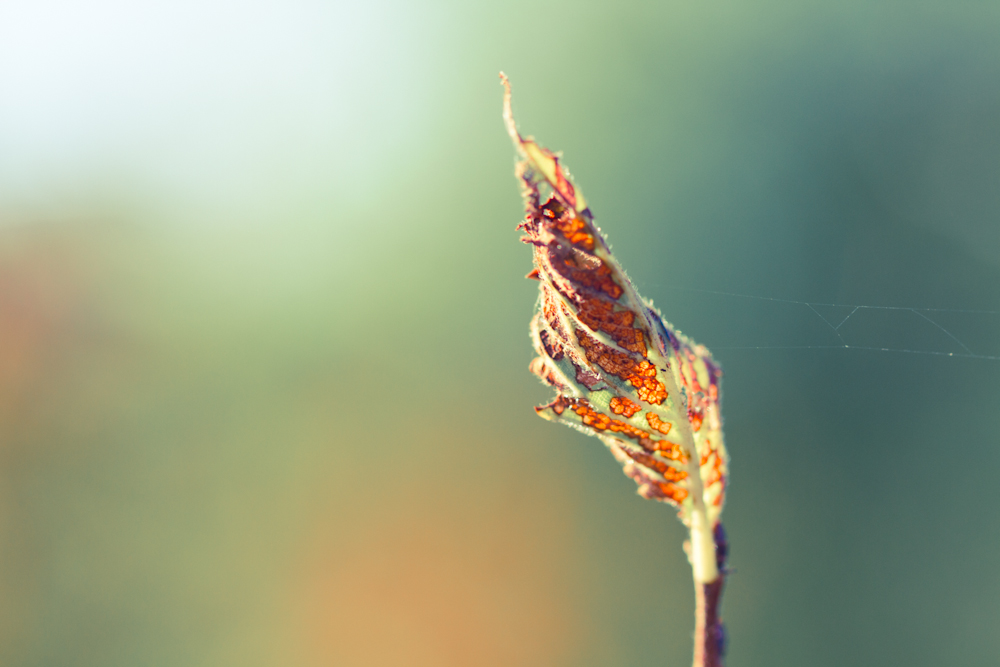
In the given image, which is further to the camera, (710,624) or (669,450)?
(669,450)

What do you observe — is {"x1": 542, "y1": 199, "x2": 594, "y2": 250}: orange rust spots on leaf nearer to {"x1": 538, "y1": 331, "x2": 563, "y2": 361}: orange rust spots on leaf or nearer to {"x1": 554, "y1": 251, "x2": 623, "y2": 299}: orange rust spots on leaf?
{"x1": 554, "y1": 251, "x2": 623, "y2": 299}: orange rust spots on leaf

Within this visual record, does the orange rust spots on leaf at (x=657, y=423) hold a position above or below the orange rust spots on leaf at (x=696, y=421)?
below

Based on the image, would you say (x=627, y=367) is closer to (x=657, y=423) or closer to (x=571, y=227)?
(x=657, y=423)

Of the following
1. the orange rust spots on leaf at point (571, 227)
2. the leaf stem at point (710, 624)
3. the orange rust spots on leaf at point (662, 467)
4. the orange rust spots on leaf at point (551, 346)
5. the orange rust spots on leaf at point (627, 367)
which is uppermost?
the orange rust spots on leaf at point (571, 227)

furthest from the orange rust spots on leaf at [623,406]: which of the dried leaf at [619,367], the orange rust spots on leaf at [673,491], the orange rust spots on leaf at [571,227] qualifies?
the orange rust spots on leaf at [571,227]

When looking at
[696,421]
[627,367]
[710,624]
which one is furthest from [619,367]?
[710,624]

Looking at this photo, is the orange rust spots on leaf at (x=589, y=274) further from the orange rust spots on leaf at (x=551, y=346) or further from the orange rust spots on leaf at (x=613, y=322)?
the orange rust spots on leaf at (x=551, y=346)
